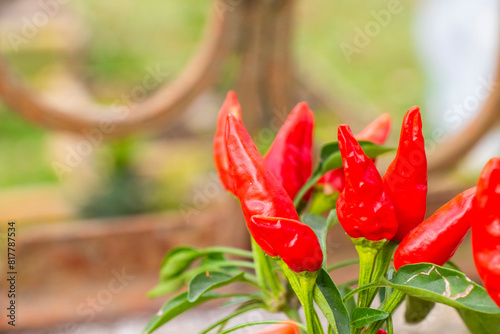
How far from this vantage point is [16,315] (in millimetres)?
928

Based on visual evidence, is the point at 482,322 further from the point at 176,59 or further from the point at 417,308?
the point at 176,59

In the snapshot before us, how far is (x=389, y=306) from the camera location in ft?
1.23

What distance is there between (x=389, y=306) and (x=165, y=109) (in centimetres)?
68

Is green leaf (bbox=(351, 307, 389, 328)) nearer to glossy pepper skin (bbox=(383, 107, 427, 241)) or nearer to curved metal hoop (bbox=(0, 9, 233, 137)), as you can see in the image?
glossy pepper skin (bbox=(383, 107, 427, 241))

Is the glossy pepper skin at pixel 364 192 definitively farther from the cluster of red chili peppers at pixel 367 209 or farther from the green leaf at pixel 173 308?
the green leaf at pixel 173 308

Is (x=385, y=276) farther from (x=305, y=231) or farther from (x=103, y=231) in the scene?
(x=103, y=231)

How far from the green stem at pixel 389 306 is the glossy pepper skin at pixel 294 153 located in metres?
0.11

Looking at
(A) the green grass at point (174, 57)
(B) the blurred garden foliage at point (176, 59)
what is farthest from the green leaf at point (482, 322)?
(A) the green grass at point (174, 57)

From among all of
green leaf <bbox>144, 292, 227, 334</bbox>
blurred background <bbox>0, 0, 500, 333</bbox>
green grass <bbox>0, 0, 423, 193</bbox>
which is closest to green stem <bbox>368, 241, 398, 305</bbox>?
green leaf <bbox>144, 292, 227, 334</bbox>

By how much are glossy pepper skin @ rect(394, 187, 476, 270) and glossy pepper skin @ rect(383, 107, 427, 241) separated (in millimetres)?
17

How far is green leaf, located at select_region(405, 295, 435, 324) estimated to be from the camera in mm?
439

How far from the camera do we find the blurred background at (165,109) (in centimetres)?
96

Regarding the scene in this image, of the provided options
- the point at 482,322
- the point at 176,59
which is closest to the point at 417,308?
the point at 482,322

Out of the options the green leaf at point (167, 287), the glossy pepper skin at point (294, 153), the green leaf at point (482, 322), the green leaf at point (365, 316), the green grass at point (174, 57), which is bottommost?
the green leaf at point (482, 322)
